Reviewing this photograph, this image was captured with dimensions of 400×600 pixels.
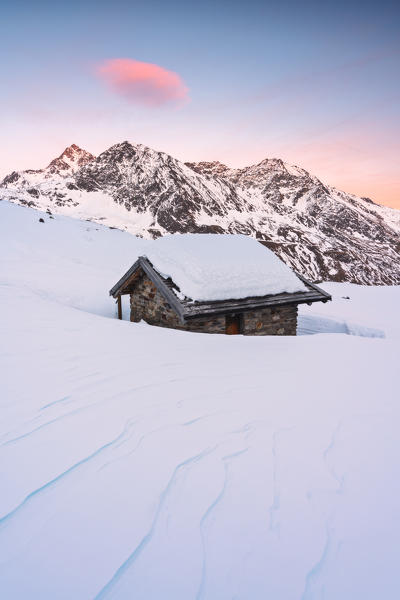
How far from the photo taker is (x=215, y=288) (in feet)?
24.7

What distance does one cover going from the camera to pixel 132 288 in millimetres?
10039

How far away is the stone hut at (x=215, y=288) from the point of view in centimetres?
744

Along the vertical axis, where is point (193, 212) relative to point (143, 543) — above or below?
above

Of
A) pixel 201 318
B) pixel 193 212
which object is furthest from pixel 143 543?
pixel 193 212

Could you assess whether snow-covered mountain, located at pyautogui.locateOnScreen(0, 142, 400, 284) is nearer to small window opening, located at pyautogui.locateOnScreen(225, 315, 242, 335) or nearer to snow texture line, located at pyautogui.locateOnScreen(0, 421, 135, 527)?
small window opening, located at pyautogui.locateOnScreen(225, 315, 242, 335)

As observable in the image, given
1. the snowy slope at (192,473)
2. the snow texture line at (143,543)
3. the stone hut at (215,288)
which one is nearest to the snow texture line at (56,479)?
the snowy slope at (192,473)

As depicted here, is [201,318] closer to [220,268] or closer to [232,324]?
[232,324]

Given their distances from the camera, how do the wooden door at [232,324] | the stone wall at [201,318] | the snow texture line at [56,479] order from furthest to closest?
1. the wooden door at [232,324]
2. the stone wall at [201,318]
3. the snow texture line at [56,479]

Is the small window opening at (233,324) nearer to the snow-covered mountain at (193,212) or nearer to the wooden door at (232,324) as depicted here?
the wooden door at (232,324)

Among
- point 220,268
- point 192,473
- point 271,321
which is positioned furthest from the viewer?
point 271,321

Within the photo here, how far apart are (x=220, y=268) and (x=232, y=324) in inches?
60.9

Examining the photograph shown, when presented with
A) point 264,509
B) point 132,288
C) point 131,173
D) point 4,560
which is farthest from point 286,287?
point 131,173

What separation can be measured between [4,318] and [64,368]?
91.9 inches

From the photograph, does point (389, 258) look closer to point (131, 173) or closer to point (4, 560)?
point (131, 173)
